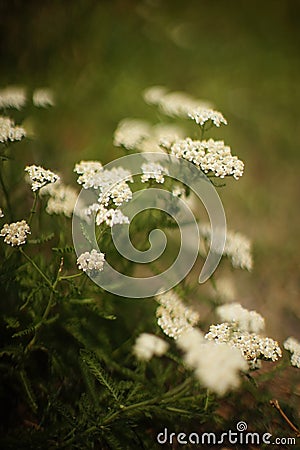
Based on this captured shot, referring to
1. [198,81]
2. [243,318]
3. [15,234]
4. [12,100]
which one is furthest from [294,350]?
[198,81]

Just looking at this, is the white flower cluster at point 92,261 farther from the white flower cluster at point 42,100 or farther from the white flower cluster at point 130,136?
the white flower cluster at point 42,100

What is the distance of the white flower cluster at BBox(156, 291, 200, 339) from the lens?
1.21m

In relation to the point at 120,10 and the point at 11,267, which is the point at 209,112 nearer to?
the point at 11,267

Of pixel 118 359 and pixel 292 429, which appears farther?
pixel 118 359

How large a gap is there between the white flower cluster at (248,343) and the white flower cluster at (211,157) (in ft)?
1.23

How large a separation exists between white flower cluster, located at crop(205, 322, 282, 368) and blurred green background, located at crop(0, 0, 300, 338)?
0.73m

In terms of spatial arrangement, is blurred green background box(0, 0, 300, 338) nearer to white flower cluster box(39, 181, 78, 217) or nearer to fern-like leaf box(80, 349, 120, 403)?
white flower cluster box(39, 181, 78, 217)

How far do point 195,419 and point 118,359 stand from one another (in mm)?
279

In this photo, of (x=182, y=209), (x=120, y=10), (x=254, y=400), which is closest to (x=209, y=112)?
(x=182, y=209)

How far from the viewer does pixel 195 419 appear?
4.49 ft

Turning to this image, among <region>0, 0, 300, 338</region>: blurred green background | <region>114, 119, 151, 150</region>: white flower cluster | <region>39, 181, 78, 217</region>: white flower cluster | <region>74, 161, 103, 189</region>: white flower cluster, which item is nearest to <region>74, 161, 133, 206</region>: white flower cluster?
<region>74, 161, 103, 189</region>: white flower cluster

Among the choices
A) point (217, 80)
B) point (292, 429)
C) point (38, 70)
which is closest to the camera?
point (292, 429)

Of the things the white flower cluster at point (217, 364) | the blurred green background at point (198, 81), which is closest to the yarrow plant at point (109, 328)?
the white flower cluster at point (217, 364)

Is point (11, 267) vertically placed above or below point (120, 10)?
below
